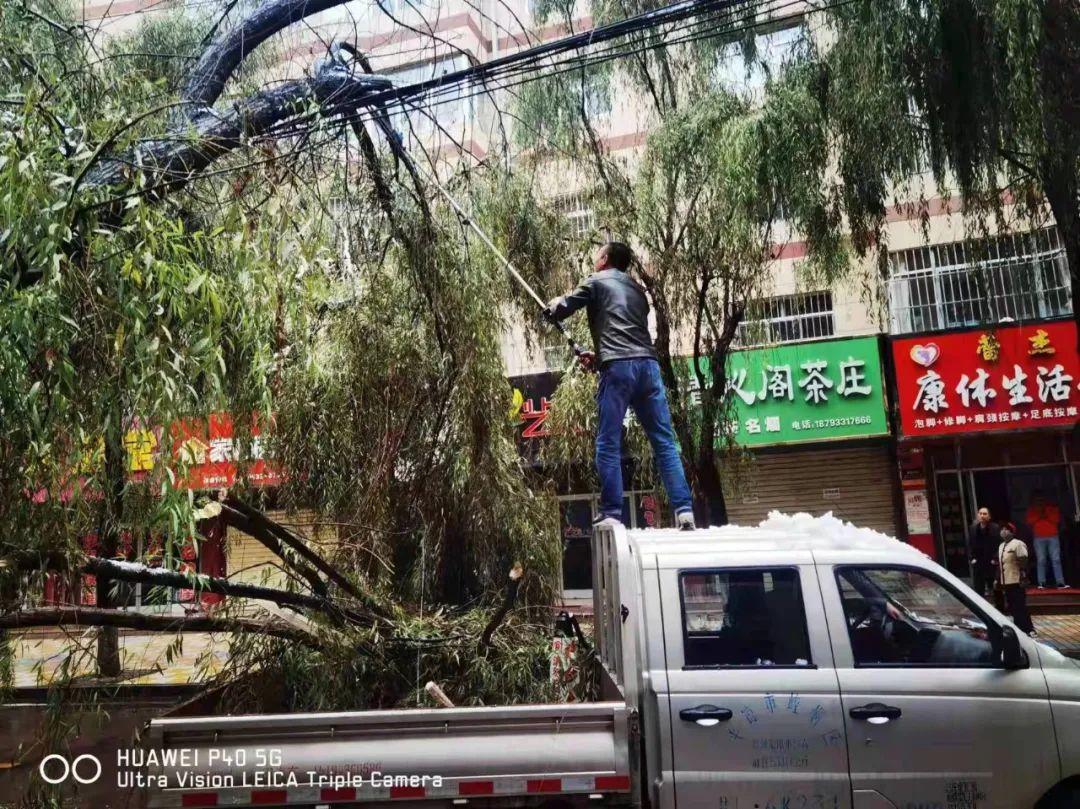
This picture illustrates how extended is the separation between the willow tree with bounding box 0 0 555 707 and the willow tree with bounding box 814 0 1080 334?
11.7 feet

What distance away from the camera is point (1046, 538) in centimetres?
1295

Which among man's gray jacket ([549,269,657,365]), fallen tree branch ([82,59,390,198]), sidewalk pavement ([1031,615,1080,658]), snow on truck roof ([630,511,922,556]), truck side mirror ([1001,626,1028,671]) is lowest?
sidewalk pavement ([1031,615,1080,658])

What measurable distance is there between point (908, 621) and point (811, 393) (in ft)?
31.5

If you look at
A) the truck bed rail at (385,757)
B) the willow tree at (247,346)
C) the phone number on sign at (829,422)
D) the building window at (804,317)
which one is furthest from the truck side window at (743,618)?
the building window at (804,317)

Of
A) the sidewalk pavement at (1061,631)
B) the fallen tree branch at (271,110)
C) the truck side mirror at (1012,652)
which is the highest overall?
the fallen tree branch at (271,110)

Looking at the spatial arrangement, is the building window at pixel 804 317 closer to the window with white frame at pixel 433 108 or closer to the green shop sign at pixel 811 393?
the green shop sign at pixel 811 393

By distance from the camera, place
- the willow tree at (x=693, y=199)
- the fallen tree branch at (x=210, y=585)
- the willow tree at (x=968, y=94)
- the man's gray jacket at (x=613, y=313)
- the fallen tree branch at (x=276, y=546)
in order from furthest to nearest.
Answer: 1. the willow tree at (x=693, y=199)
2. the willow tree at (x=968, y=94)
3. the fallen tree branch at (x=276, y=546)
4. the man's gray jacket at (x=613, y=313)
5. the fallen tree branch at (x=210, y=585)

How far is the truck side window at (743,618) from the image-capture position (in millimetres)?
3600

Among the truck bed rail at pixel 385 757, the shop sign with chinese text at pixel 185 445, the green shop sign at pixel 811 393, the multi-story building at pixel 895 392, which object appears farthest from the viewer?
the green shop sign at pixel 811 393

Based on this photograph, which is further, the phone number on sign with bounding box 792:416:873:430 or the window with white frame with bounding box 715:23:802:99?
the phone number on sign with bounding box 792:416:873:430

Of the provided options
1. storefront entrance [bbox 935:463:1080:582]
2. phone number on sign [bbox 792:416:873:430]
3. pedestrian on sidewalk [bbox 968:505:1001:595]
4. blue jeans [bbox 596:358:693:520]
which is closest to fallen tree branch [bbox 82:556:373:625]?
blue jeans [bbox 596:358:693:520]

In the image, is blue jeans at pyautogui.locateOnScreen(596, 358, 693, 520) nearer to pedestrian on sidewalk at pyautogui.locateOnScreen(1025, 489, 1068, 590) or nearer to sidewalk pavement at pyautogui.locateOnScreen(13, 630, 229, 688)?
sidewalk pavement at pyautogui.locateOnScreen(13, 630, 229, 688)

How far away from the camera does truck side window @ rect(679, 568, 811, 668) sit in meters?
3.60

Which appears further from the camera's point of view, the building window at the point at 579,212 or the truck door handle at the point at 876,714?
the building window at the point at 579,212
